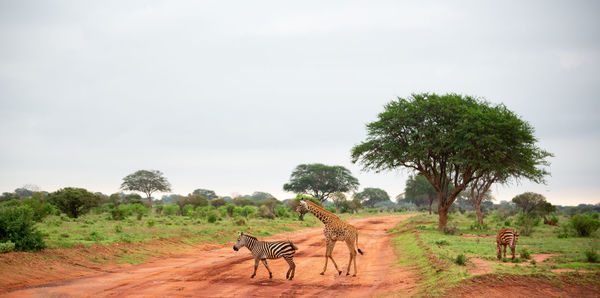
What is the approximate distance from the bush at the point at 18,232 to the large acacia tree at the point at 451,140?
23.5 metres

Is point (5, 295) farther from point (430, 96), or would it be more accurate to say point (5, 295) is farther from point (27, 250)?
point (430, 96)

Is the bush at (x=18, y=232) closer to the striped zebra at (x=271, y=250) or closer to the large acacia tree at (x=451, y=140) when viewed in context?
the striped zebra at (x=271, y=250)

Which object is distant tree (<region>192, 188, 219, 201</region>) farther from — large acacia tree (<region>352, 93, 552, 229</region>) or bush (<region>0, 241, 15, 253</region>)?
bush (<region>0, 241, 15, 253</region>)

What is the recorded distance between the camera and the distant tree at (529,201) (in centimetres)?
4351

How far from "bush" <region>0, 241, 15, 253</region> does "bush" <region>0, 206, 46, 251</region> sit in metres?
0.22

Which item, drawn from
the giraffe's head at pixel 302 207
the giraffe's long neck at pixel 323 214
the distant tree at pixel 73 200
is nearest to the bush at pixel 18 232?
the giraffe's head at pixel 302 207

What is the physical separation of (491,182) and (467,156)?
9.09 meters

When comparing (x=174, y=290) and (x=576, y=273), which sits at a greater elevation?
(x=576, y=273)

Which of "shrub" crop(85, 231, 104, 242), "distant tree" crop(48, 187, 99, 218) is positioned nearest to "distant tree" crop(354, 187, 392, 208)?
"distant tree" crop(48, 187, 99, 218)

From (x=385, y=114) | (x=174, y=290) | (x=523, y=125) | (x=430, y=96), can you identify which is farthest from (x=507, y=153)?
(x=174, y=290)

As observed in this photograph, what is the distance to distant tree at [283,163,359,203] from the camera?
249 ft

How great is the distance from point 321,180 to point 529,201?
39.6 m

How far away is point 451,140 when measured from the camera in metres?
27.1

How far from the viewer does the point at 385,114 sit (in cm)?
3002
